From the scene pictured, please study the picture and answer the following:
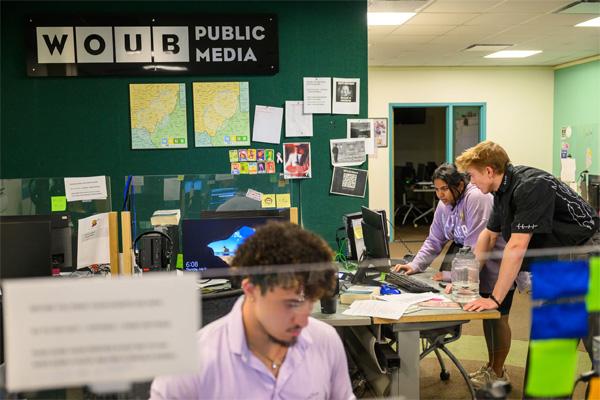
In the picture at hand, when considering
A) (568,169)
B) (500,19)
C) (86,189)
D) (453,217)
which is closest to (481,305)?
(453,217)

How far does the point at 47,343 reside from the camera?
591 mm

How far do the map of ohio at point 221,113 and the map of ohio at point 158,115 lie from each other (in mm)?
102

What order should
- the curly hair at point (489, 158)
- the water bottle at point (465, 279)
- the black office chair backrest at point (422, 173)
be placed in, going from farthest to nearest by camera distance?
the black office chair backrest at point (422, 173) < the curly hair at point (489, 158) < the water bottle at point (465, 279)

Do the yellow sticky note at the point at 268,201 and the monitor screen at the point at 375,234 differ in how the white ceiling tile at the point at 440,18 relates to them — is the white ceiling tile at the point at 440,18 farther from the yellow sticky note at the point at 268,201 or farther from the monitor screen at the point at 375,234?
the monitor screen at the point at 375,234

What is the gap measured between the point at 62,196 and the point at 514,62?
7.06 metres

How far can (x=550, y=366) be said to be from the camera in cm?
81

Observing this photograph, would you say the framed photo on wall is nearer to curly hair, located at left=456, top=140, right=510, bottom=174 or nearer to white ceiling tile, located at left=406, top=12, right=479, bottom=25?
white ceiling tile, located at left=406, top=12, right=479, bottom=25

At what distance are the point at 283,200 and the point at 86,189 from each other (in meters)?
1.23

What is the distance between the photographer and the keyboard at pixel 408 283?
2.82 metres

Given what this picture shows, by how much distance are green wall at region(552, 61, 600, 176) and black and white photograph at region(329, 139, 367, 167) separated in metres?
4.62

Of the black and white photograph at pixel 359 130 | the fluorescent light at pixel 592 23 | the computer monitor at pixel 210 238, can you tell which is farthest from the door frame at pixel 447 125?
the computer monitor at pixel 210 238

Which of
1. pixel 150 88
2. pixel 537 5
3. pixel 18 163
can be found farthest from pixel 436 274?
pixel 537 5

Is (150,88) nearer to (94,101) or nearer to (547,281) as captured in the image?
(94,101)

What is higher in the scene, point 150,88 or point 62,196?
point 150,88
